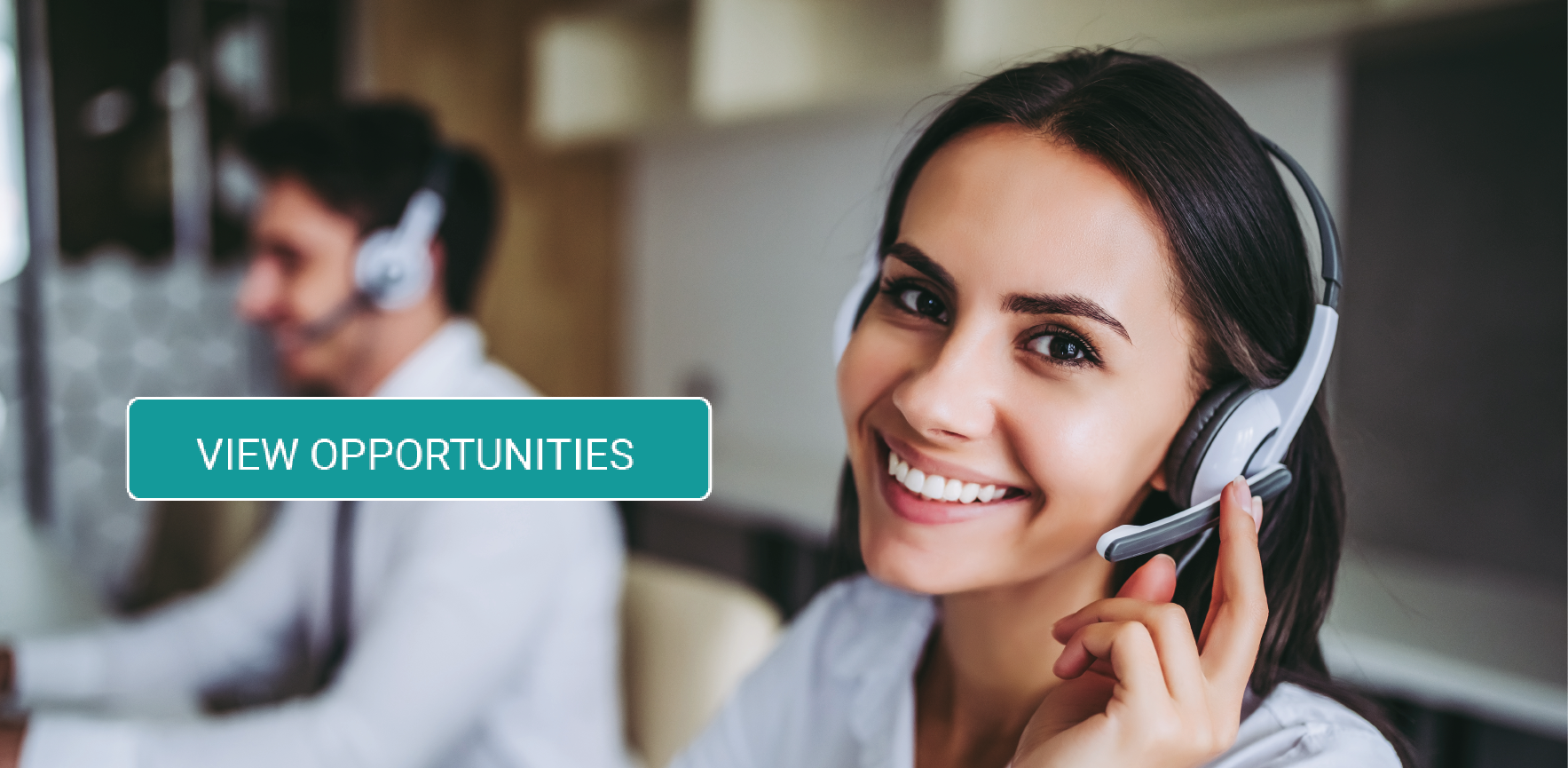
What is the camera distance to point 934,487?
41 centimetres

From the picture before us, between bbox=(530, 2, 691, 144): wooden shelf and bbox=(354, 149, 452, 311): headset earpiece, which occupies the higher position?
bbox=(530, 2, 691, 144): wooden shelf

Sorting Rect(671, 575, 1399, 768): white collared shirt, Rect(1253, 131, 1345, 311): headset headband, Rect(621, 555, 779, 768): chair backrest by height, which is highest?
Rect(1253, 131, 1345, 311): headset headband

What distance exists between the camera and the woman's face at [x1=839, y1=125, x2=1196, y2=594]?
1.23 feet

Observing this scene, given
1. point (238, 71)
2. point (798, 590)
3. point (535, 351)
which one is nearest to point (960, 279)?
point (798, 590)

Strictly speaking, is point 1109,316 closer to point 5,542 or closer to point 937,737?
point 937,737

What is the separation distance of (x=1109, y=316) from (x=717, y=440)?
0.19 m

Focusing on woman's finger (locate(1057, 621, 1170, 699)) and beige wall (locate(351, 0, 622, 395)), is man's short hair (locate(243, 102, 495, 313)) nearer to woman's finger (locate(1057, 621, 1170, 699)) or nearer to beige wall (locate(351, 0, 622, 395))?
woman's finger (locate(1057, 621, 1170, 699))

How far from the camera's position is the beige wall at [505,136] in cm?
241

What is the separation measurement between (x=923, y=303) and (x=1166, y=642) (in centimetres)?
17

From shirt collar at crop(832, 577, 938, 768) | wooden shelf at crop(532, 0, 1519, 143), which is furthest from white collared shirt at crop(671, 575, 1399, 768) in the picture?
wooden shelf at crop(532, 0, 1519, 143)

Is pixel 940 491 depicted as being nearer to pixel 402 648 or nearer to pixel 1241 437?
pixel 1241 437

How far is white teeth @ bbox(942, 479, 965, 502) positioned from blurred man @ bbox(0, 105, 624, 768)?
0.23m

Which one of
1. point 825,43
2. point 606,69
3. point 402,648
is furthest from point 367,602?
point 606,69

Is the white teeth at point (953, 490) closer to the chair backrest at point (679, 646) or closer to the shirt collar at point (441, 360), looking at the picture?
the shirt collar at point (441, 360)
